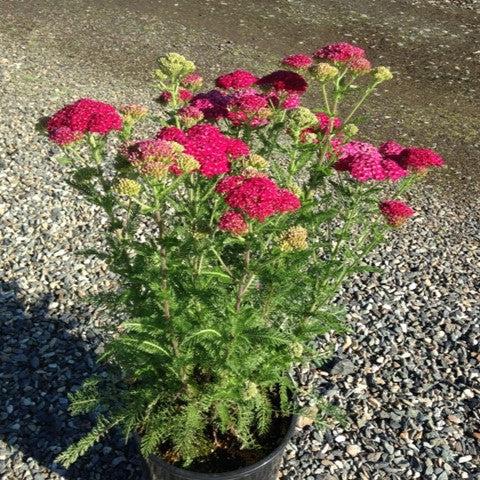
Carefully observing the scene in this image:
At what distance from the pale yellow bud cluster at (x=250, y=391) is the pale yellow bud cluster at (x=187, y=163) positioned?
40.6 inches

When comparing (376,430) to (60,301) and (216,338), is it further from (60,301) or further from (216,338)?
(60,301)

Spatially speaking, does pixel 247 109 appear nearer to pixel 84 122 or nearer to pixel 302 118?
pixel 302 118

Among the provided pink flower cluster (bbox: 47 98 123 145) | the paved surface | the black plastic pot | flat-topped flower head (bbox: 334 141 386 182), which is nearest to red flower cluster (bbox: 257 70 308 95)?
flat-topped flower head (bbox: 334 141 386 182)

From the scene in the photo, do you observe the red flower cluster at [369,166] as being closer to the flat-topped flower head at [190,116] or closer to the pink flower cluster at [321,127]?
the pink flower cluster at [321,127]

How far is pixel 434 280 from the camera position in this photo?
5.01 metres

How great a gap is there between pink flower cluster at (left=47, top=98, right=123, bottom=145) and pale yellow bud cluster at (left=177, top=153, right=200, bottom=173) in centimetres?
41

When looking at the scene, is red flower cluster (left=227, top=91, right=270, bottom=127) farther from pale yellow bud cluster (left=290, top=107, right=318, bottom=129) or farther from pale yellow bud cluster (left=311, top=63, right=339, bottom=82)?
pale yellow bud cluster (left=311, top=63, right=339, bottom=82)

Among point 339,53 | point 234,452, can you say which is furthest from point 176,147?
point 234,452

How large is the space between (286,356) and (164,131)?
1156 mm

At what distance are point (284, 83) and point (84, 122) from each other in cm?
101

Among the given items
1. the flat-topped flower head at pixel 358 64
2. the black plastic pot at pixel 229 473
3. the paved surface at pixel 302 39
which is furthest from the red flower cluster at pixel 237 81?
the paved surface at pixel 302 39

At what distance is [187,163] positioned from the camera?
2.20 metres

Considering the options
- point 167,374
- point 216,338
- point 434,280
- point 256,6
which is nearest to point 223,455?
point 167,374

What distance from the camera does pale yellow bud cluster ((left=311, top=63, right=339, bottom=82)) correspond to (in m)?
2.87
